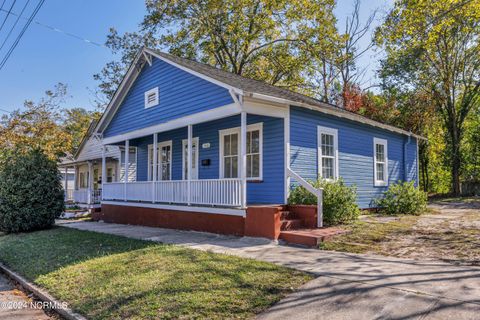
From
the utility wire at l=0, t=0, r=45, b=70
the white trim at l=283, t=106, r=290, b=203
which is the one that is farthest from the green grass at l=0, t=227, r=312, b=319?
the utility wire at l=0, t=0, r=45, b=70

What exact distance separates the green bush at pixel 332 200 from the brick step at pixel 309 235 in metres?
0.82

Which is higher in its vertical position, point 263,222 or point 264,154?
point 264,154

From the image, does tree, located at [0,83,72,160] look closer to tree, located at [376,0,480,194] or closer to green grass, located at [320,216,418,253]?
green grass, located at [320,216,418,253]

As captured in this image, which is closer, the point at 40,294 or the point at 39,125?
the point at 40,294

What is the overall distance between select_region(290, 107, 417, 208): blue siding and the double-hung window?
203 millimetres

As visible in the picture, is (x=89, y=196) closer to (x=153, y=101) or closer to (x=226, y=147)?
(x=153, y=101)

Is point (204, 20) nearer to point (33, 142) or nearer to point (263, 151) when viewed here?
point (33, 142)

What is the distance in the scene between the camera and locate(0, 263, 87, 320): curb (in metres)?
4.51

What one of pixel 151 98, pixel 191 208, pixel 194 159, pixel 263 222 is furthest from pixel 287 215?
pixel 151 98

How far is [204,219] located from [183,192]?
1308 millimetres

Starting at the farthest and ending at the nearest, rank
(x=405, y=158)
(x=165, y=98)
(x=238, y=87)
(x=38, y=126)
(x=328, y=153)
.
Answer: (x=38, y=126) < (x=405, y=158) < (x=165, y=98) < (x=328, y=153) < (x=238, y=87)

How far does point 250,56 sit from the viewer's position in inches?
1029

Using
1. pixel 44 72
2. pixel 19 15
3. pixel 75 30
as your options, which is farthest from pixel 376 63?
pixel 44 72

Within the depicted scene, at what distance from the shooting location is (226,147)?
37.8 feet
